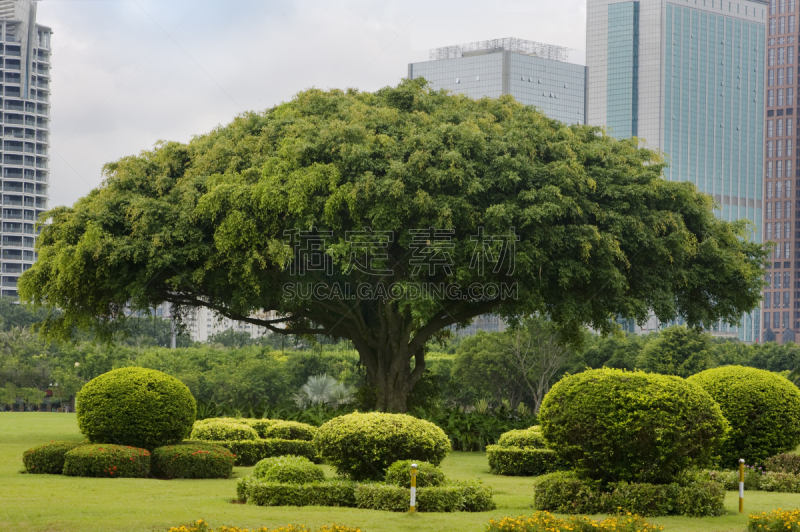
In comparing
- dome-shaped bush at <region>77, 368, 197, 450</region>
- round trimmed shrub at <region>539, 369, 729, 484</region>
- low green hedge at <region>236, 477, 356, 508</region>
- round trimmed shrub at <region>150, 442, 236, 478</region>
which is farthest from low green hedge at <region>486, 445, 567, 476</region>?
dome-shaped bush at <region>77, 368, 197, 450</region>

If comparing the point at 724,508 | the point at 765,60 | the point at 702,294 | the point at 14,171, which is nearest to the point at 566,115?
the point at 765,60

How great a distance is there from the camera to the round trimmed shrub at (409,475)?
36.8ft

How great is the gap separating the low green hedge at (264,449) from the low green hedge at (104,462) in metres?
2.83

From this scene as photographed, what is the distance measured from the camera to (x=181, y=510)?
10.1 metres

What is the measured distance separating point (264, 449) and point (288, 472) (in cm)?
546

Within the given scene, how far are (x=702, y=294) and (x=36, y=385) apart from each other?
4533cm

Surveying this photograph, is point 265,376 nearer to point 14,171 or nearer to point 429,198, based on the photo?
point 429,198

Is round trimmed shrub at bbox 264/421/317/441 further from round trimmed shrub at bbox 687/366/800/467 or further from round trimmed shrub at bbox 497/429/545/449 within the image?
round trimmed shrub at bbox 687/366/800/467

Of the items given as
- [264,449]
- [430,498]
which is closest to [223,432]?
[264,449]

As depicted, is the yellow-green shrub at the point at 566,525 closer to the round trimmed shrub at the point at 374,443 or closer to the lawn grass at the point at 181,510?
the lawn grass at the point at 181,510

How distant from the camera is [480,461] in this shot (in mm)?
18891

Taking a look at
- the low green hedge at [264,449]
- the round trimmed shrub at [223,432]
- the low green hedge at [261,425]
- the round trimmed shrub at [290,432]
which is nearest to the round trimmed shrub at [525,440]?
the low green hedge at [264,449]

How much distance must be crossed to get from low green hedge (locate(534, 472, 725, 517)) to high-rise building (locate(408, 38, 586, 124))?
5054 inches

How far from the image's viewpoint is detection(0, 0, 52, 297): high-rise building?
414 ft
